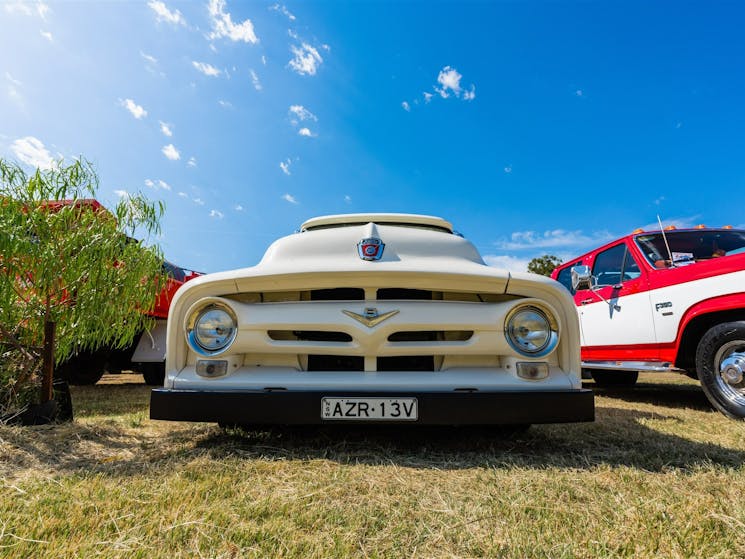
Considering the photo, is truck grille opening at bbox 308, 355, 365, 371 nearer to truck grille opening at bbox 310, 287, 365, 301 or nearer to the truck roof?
truck grille opening at bbox 310, 287, 365, 301

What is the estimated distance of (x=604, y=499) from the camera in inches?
57.4

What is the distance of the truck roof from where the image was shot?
324cm

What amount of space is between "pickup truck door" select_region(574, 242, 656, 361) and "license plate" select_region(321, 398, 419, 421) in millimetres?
3156

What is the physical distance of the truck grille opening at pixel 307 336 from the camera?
2143mm

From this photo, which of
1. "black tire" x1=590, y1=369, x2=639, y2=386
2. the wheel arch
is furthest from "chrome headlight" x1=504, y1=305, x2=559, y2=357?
"black tire" x1=590, y1=369, x2=639, y2=386

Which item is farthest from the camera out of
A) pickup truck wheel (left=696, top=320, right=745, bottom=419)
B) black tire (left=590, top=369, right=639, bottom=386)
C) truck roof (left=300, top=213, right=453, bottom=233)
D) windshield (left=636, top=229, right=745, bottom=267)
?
black tire (left=590, top=369, right=639, bottom=386)

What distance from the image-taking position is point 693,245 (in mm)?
4180

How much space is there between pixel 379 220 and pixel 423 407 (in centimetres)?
171

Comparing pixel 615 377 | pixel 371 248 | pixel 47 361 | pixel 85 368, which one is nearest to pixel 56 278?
pixel 47 361

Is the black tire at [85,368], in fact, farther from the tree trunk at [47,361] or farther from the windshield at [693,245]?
the windshield at [693,245]

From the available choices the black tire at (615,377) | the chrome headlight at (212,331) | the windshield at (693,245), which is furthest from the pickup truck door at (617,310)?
the chrome headlight at (212,331)

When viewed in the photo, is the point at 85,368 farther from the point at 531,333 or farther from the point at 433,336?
the point at 531,333

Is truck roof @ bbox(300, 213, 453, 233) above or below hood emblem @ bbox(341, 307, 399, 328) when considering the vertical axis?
above

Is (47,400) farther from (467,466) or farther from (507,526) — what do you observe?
(507,526)
